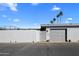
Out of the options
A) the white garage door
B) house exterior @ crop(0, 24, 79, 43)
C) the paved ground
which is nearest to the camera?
the paved ground

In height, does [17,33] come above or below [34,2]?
below

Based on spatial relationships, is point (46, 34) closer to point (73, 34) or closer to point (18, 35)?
point (73, 34)

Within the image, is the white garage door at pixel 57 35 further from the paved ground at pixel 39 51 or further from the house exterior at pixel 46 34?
the paved ground at pixel 39 51

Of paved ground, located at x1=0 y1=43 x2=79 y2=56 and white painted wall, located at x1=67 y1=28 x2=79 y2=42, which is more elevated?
paved ground, located at x1=0 y1=43 x2=79 y2=56

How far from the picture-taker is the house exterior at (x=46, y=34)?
48.2 metres

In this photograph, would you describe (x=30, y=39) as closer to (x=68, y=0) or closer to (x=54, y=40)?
(x=54, y=40)

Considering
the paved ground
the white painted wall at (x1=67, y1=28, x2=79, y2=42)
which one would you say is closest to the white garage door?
the white painted wall at (x1=67, y1=28, x2=79, y2=42)

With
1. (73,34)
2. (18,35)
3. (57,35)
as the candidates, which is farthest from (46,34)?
(18,35)

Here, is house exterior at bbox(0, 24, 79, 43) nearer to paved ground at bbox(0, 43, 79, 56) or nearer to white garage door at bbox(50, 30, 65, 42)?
white garage door at bbox(50, 30, 65, 42)

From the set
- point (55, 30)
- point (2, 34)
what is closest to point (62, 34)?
point (55, 30)

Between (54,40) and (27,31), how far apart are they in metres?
5.97

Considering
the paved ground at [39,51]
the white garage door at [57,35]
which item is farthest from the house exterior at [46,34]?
the paved ground at [39,51]

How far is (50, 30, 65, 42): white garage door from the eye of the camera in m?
49.0

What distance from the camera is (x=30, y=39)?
158ft
